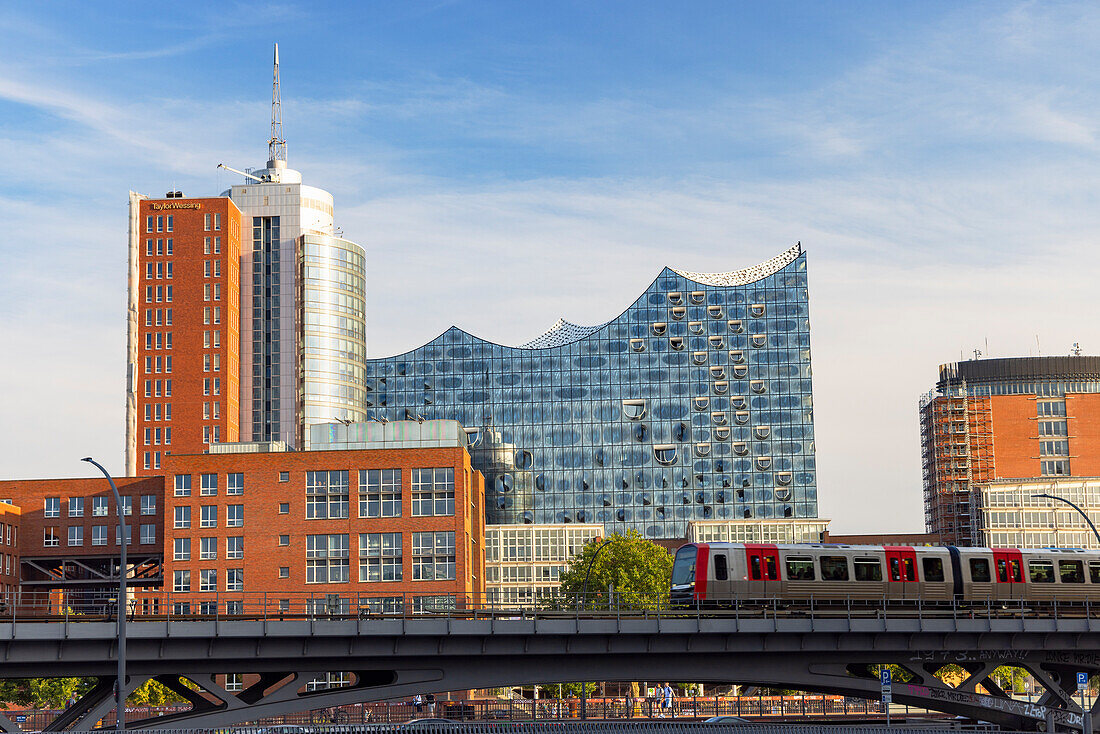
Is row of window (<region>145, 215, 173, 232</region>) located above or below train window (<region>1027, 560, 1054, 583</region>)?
above

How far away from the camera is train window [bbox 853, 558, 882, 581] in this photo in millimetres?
70812

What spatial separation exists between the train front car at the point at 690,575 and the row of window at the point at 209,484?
50968 mm

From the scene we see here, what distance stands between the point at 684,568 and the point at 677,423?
125m

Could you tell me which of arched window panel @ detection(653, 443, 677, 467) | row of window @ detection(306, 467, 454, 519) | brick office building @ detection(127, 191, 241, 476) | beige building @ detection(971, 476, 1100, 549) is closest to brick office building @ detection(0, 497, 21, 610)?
row of window @ detection(306, 467, 454, 519)

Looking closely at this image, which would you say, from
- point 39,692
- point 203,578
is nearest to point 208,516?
point 203,578

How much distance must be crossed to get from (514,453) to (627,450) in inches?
667

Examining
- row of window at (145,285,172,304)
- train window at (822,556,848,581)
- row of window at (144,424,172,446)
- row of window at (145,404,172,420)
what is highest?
row of window at (145,285,172,304)

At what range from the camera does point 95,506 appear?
393 ft

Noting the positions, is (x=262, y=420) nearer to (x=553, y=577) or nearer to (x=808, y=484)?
(x=553, y=577)

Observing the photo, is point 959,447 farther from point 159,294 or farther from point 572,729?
point 572,729

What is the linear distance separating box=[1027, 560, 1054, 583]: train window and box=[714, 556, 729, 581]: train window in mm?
17918

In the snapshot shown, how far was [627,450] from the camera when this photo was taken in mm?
197000

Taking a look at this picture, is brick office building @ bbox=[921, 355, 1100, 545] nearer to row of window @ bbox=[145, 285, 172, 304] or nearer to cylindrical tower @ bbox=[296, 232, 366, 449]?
cylindrical tower @ bbox=[296, 232, 366, 449]

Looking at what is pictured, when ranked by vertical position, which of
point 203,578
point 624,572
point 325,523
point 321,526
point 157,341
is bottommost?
point 624,572
